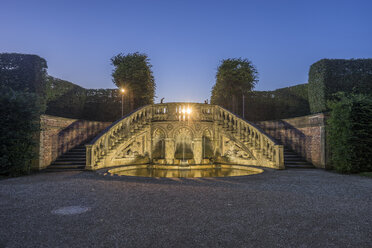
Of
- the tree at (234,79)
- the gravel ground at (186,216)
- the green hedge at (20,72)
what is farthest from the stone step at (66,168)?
the tree at (234,79)

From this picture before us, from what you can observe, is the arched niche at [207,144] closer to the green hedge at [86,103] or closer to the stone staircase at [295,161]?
the stone staircase at [295,161]

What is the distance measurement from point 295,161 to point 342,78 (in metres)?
5.82

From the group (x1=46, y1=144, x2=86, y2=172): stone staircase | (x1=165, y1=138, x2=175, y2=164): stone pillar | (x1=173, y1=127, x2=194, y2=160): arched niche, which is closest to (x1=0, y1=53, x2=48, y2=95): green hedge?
(x1=46, y1=144, x2=86, y2=172): stone staircase

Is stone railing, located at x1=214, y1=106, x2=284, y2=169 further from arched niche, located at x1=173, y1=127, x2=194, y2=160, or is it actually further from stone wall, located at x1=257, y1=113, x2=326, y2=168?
stone wall, located at x1=257, y1=113, x2=326, y2=168

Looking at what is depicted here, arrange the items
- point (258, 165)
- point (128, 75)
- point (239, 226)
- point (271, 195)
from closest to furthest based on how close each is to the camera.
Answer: point (239, 226), point (271, 195), point (258, 165), point (128, 75)

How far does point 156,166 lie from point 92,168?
3.93 m

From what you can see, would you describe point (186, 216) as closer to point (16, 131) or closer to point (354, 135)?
point (16, 131)

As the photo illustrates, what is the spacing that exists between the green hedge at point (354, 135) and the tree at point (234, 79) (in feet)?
36.3

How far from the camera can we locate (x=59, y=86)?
18.9 meters

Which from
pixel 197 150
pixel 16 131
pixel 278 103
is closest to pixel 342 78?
pixel 278 103

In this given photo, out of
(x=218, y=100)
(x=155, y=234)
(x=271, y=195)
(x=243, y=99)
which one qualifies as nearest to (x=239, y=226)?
(x=155, y=234)

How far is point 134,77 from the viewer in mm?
20766

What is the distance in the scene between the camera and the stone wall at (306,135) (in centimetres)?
1278

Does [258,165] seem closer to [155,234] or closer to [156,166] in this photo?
[156,166]
